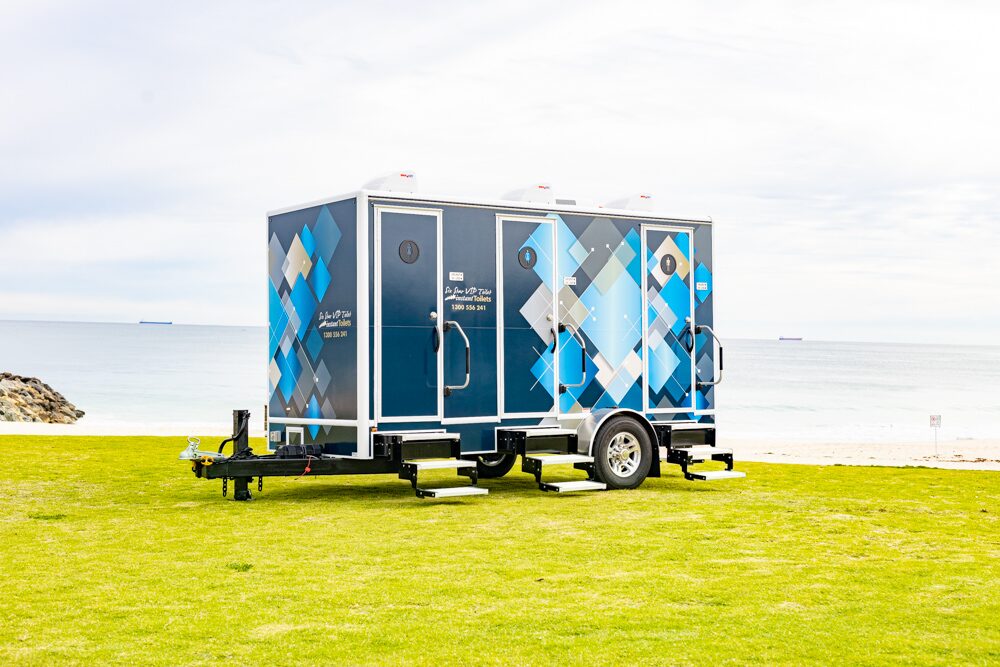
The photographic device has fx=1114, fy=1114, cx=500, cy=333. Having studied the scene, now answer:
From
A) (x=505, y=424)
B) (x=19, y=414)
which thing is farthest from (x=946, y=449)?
(x=19, y=414)

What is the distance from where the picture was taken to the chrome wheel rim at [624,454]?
41.7 feet

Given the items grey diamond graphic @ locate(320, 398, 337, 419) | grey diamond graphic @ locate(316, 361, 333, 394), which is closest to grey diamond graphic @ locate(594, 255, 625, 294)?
grey diamond graphic @ locate(316, 361, 333, 394)

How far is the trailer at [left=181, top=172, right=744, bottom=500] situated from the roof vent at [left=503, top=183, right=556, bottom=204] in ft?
0.08

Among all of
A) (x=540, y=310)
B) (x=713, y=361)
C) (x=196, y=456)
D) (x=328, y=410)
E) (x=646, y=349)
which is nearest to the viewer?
(x=196, y=456)

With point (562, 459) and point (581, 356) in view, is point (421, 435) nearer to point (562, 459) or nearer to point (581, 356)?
point (562, 459)

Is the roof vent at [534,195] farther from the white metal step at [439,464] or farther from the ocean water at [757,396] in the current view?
the ocean water at [757,396]

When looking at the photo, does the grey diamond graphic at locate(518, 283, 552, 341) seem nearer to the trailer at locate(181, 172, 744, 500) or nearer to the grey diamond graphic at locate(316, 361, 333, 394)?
the trailer at locate(181, 172, 744, 500)

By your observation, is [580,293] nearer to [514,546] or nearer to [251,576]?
[514,546]

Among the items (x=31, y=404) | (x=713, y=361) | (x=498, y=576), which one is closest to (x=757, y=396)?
(x=31, y=404)

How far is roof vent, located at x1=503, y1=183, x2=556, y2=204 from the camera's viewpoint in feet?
40.9

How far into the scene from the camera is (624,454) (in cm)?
1282

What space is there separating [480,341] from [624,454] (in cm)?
228

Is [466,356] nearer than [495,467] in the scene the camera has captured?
Yes

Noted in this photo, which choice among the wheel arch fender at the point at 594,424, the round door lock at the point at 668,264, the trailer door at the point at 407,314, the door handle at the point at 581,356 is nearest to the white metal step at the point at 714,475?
the wheel arch fender at the point at 594,424
